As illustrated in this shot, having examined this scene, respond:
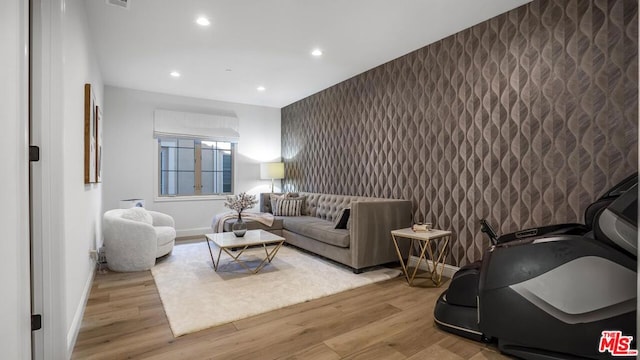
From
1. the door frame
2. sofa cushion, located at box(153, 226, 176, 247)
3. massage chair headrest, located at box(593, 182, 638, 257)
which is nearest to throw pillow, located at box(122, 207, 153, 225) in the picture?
sofa cushion, located at box(153, 226, 176, 247)

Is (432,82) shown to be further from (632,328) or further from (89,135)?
(89,135)

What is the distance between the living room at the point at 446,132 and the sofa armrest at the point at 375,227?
253 millimetres

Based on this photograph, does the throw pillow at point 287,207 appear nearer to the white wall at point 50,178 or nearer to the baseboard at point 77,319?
the baseboard at point 77,319

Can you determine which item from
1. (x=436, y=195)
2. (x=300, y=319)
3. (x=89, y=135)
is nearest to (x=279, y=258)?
(x=300, y=319)

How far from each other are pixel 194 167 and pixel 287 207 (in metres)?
2.22

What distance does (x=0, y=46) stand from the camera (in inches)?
45.3

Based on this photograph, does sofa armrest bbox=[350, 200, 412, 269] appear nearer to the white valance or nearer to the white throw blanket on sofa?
the white throw blanket on sofa

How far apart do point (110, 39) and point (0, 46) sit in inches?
113

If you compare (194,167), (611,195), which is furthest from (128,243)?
(611,195)

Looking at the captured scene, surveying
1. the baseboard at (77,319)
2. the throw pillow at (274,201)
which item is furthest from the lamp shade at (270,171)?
the baseboard at (77,319)

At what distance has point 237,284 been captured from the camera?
3.22 metres

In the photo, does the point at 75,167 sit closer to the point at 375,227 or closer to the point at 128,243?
the point at 128,243

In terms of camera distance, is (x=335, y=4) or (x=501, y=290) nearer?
(x=501, y=290)

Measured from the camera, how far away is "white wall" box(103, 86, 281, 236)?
17.4 feet
